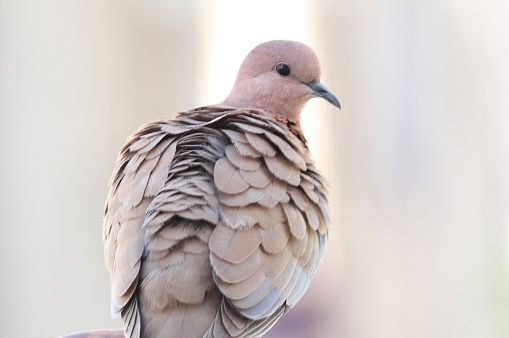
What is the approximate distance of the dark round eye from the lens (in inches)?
70.7

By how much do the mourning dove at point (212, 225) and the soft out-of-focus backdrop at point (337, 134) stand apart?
1.67 meters

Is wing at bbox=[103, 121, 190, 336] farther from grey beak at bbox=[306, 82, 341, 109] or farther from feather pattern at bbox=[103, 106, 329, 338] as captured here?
grey beak at bbox=[306, 82, 341, 109]

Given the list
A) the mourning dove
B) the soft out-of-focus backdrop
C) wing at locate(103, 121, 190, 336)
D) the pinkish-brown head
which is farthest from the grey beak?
the soft out-of-focus backdrop

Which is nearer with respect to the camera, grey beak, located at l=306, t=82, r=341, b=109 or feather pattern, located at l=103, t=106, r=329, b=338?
feather pattern, located at l=103, t=106, r=329, b=338

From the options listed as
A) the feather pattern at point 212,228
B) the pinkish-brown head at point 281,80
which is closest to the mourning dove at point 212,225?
the feather pattern at point 212,228

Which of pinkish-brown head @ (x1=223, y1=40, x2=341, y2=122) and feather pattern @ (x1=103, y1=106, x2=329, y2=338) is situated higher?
pinkish-brown head @ (x1=223, y1=40, x2=341, y2=122)

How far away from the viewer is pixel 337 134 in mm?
3252

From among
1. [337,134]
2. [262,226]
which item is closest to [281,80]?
[262,226]

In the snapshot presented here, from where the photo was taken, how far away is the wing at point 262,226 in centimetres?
126

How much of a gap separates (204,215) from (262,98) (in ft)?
1.97

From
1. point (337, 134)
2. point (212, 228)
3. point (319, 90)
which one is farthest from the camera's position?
point (337, 134)

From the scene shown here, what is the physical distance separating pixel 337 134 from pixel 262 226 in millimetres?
1980

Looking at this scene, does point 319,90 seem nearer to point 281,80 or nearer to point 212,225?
point 281,80

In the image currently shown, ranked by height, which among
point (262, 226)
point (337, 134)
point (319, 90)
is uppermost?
point (319, 90)
